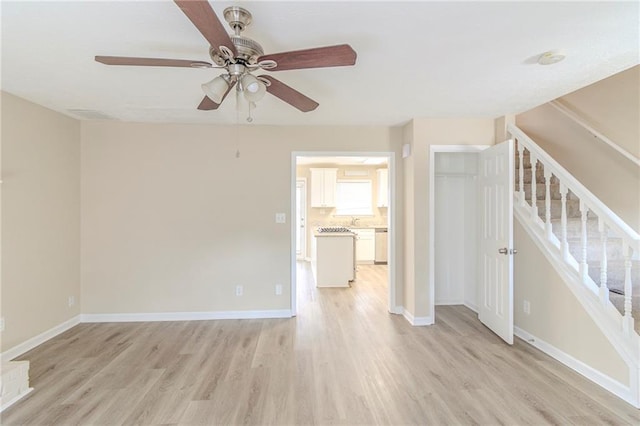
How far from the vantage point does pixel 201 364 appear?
269cm

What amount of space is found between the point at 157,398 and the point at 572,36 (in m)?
3.82

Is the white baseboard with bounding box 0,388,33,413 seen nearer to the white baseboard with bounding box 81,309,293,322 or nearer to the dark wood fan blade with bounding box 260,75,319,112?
the white baseboard with bounding box 81,309,293,322

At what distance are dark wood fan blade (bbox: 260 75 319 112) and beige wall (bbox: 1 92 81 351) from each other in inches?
108

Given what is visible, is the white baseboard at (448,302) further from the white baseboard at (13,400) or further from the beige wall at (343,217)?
the white baseboard at (13,400)

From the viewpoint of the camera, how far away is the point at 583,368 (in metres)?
2.48

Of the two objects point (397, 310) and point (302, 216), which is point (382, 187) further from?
point (397, 310)

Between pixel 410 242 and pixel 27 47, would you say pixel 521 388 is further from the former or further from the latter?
pixel 27 47

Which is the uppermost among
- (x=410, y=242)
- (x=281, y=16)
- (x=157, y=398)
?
(x=281, y=16)

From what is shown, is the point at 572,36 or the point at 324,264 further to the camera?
the point at 324,264

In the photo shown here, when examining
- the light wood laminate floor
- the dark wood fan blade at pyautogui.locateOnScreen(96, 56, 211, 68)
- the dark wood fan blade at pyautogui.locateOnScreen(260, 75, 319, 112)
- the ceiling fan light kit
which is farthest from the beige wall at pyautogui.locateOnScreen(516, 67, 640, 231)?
the dark wood fan blade at pyautogui.locateOnScreen(96, 56, 211, 68)

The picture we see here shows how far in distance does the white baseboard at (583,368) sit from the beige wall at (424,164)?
1.03m

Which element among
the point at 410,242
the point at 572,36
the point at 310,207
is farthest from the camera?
the point at 310,207

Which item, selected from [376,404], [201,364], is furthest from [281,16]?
[201,364]

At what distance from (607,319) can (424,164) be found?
2.18m
